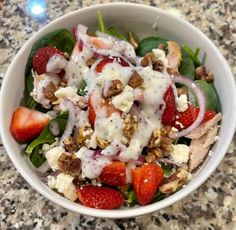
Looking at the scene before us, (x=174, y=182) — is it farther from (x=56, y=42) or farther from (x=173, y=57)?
(x=56, y=42)

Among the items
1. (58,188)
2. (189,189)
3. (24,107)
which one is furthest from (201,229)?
(24,107)

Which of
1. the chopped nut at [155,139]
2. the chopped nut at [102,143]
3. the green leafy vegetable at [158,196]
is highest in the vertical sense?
the chopped nut at [155,139]

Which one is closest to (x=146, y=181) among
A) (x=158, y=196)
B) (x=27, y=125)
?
(x=158, y=196)

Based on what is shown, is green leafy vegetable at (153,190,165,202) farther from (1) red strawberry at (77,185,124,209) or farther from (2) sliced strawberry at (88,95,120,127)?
(2) sliced strawberry at (88,95,120,127)

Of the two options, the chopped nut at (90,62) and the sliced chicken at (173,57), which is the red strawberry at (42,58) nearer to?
the chopped nut at (90,62)

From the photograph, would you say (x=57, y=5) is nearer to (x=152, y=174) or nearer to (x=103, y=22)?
(x=103, y=22)

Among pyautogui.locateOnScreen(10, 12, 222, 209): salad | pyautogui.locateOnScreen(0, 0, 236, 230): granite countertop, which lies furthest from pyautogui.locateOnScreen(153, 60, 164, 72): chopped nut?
pyautogui.locateOnScreen(0, 0, 236, 230): granite countertop

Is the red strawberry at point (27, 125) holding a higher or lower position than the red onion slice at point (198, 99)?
lower

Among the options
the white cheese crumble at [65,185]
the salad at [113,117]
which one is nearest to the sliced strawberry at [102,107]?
the salad at [113,117]
